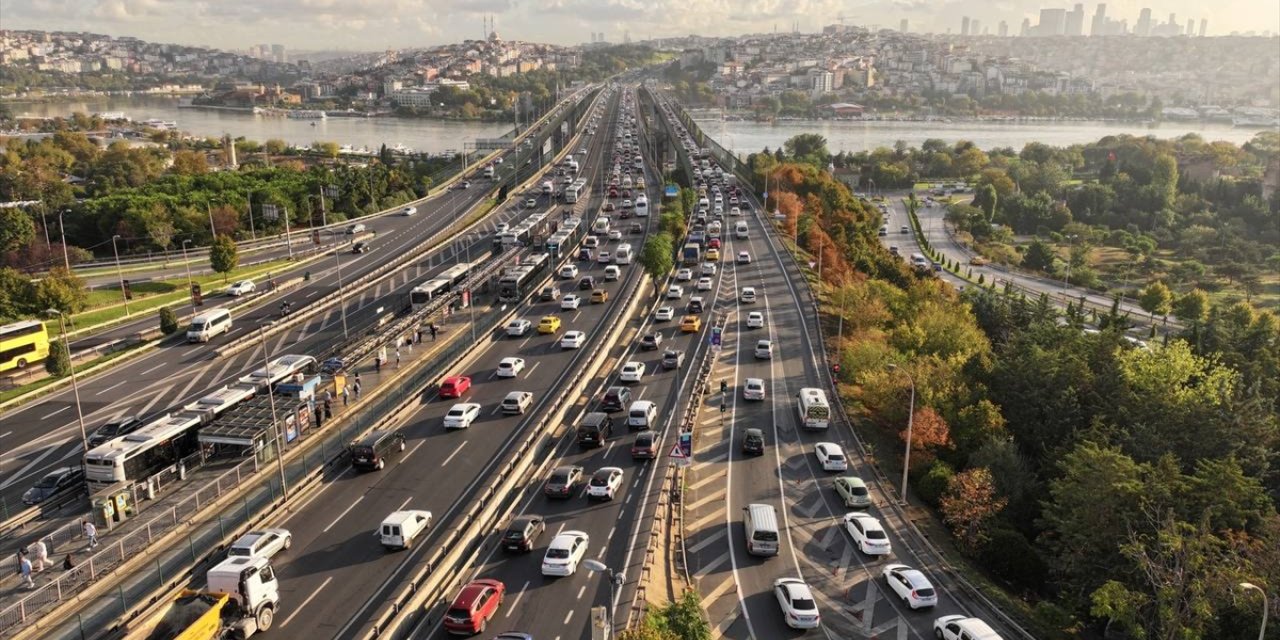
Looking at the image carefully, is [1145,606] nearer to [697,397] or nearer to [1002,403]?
[1002,403]

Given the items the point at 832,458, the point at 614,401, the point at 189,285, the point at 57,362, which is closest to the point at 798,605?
the point at 832,458

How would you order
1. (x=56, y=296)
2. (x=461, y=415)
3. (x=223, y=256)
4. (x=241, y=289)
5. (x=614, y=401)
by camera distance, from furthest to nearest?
(x=223, y=256) → (x=241, y=289) → (x=56, y=296) → (x=614, y=401) → (x=461, y=415)

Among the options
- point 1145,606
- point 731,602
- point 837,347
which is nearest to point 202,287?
point 837,347

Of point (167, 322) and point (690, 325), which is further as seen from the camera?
point (690, 325)

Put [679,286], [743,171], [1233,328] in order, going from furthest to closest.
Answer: [743,171], [679,286], [1233,328]

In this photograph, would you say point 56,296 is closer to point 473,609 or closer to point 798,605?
point 473,609

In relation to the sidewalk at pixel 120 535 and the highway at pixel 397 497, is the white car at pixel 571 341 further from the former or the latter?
the sidewalk at pixel 120 535
